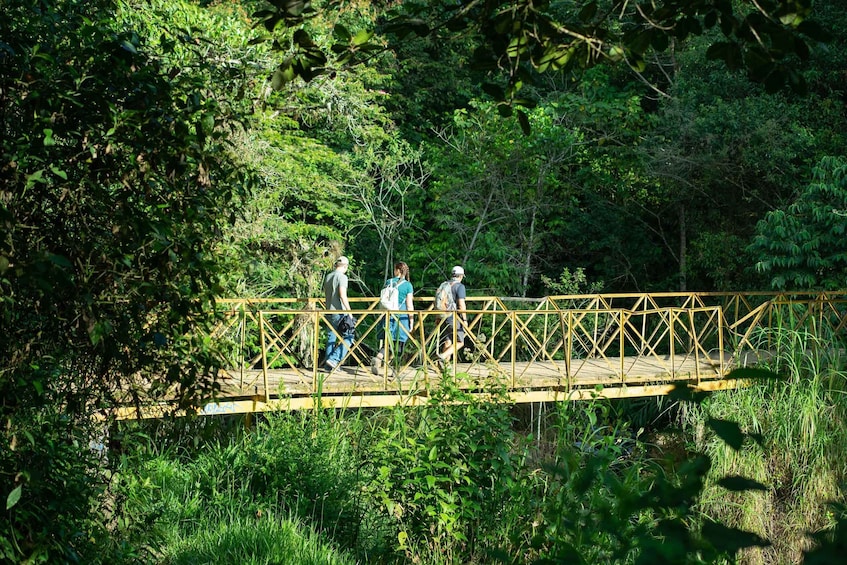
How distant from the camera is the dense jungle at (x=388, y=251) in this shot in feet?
8.14

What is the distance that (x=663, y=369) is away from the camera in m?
10.5

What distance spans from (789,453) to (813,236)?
6.27 metres

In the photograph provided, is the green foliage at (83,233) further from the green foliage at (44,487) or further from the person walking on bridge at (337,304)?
the person walking on bridge at (337,304)

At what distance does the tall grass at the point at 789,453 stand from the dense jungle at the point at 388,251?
3 centimetres

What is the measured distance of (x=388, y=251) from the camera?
16.4 m

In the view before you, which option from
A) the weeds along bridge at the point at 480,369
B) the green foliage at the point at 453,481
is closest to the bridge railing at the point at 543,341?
the weeds along bridge at the point at 480,369

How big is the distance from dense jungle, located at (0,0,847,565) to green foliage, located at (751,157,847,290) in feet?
0.16

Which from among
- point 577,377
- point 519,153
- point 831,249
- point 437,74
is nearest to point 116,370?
point 577,377

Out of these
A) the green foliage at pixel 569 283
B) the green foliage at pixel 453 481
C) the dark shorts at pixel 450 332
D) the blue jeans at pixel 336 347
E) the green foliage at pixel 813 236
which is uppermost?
the green foliage at pixel 813 236

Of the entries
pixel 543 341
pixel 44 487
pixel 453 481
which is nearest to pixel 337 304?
pixel 543 341

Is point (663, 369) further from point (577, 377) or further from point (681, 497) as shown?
point (681, 497)

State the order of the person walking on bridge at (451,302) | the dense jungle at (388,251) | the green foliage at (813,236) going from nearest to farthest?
the dense jungle at (388,251)
the person walking on bridge at (451,302)
the green foliage at (813,236)

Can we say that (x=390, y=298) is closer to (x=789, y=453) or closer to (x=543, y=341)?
(x=543, y=341)

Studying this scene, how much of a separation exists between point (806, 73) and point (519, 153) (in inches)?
181
